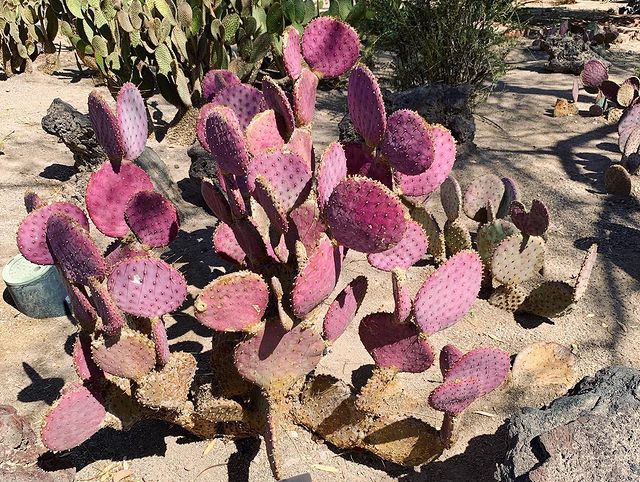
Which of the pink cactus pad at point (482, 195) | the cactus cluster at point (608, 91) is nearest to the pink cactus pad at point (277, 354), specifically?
the pink cactus pad at point (482, 195)

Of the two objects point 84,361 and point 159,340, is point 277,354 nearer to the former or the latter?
point 159,340

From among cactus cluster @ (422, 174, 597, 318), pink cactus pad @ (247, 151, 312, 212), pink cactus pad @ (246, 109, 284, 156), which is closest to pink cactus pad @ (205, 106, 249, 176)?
pink cactus pad @ (247, 151, 312, 212)

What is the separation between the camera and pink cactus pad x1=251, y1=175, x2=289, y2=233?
137 cm

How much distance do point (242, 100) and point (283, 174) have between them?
0.52 meters

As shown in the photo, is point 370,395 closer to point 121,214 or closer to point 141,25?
point 121,214

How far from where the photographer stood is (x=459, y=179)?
3984 mm

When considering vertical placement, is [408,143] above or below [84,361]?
above

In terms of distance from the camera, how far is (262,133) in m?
1.72

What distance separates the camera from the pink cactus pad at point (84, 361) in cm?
166

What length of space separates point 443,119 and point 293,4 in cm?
183

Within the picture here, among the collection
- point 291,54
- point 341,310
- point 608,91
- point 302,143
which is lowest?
point 608,91

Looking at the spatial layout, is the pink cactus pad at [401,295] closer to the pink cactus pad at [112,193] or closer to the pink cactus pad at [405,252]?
the pink cactus pad at [405,252]

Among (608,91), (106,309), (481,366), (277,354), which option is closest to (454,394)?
(481,366)

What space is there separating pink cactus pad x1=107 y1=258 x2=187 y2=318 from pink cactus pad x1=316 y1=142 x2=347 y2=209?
1.41 feet
